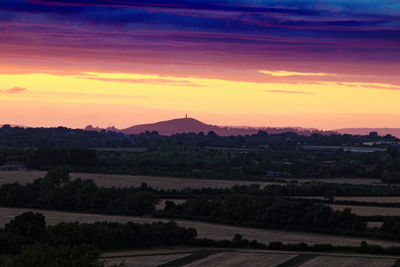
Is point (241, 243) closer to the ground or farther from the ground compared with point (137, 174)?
closer to the ground

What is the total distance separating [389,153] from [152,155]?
55894mm

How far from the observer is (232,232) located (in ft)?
238

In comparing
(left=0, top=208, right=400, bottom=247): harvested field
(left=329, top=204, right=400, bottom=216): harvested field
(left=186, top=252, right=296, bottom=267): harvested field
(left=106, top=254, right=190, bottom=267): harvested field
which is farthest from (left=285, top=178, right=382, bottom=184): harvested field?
(left=106, top=254, right=190, bottom=267): harvested field

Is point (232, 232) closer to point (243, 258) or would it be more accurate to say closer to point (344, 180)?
point (243, 258)

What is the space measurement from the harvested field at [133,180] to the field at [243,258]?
4738 cm

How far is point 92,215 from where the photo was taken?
3282 inches

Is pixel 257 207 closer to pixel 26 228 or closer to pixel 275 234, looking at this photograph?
pixel 275 234

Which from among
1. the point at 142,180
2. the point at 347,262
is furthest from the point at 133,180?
the point at 347,262

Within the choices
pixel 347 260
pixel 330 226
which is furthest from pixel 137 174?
pixel 347 260

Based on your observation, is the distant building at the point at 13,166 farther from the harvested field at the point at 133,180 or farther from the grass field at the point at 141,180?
the harvested field at the point at 133,180

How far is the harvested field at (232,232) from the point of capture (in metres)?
68.0

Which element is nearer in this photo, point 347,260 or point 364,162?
point 347,260

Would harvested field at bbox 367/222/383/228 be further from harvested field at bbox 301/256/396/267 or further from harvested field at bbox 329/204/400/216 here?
harvested field at bbox 301/256/396/267

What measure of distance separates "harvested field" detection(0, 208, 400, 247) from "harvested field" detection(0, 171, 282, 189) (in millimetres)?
27165
